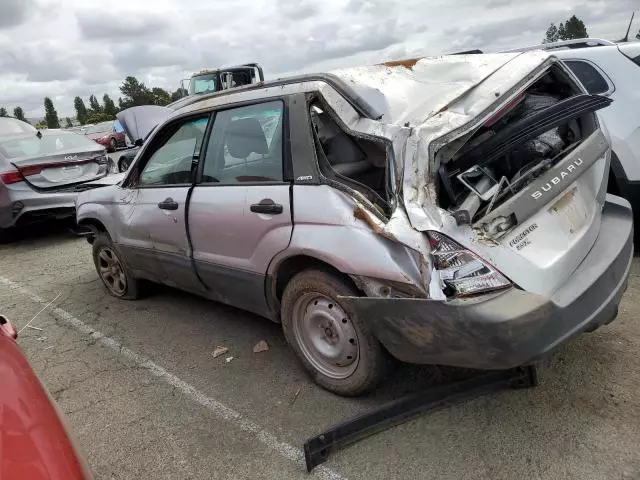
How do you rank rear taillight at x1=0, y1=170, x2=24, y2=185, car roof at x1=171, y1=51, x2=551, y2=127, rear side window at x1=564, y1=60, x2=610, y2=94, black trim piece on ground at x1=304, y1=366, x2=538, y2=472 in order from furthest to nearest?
1. rear taillight at x1=0, y1=170, x2=24, y2=185
2. rear side window at x1=564, y1=60, x2=610, y2=94
3. car roof at x1=171, y1=51, x2=551, y2=127
4. black trim piece on ground at x1=304, y1=366, x2=538, y2=472

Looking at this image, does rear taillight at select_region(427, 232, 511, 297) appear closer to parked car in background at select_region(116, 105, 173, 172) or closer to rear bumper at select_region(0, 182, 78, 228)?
rear bumper at select_region(0, 182, 78, 228)

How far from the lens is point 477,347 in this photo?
2371 millimetres

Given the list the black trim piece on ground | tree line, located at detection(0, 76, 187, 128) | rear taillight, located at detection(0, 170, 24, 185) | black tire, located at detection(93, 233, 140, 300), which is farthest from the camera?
tree line, located at detection(0, 76, 187, 128)

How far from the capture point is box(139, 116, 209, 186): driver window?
3.86 metres

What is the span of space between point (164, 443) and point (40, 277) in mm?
4198

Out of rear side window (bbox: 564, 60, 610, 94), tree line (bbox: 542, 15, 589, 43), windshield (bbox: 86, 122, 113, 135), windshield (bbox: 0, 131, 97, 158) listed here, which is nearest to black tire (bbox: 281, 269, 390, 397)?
rear side window (bbox: 564, 60, 610, 94)

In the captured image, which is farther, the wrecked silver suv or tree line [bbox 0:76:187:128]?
tree line [bbox 0:76:187:128]

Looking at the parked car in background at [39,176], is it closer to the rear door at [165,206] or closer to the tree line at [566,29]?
the rear door at [165,206]

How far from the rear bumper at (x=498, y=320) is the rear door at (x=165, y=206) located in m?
1.75

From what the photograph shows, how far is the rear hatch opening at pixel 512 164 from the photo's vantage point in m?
2.53

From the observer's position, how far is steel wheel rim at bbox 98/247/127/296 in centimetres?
503

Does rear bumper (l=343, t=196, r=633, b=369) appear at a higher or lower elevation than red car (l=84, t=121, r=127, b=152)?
higher

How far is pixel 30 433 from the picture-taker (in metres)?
1.54

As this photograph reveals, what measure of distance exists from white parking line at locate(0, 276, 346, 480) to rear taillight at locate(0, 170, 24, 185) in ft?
10.6
